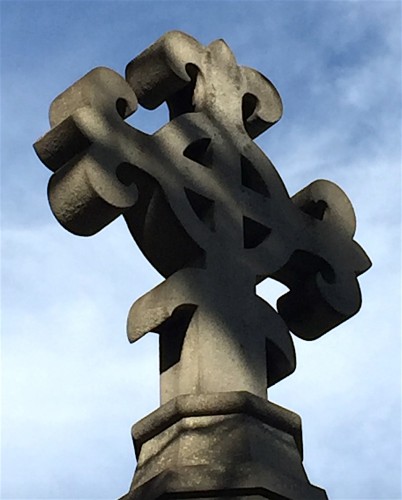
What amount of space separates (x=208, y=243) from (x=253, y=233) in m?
0.39

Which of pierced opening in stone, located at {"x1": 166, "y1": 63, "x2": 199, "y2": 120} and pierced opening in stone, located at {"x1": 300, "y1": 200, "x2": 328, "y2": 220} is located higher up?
pierced opening in stone, located at {"x1": 166, "y1": 63, "x2": 199, "y2": 120}

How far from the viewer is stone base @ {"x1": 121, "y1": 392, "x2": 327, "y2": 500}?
4547mm

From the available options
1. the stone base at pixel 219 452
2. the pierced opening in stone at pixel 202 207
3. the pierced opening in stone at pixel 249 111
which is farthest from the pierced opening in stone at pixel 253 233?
the stone base at pixel 219 452

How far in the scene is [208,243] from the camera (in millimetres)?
5262

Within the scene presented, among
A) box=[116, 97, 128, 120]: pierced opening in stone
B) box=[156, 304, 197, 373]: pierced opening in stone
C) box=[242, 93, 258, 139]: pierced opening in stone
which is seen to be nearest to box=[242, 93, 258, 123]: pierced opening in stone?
box=[242, 93, 258, 139]: pierced opening in stone

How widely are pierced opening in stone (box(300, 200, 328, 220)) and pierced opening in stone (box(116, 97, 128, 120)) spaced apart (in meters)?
0.99

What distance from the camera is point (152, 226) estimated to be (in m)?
5.24

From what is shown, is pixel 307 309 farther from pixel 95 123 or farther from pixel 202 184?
pixel 95 123

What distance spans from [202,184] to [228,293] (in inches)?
18.4

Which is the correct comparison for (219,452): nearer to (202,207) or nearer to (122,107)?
(202,207)

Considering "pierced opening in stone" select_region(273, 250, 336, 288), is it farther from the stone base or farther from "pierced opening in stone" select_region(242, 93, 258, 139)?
the stone base

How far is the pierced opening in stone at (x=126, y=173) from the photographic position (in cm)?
516

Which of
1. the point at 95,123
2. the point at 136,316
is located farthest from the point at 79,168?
the point at 136,316

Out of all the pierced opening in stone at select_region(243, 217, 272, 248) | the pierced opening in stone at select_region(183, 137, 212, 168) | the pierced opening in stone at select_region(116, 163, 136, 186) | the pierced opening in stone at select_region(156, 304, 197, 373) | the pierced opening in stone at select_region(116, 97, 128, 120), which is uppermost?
the pierced opening in stone at select_region(183, 137, 212, 168)
